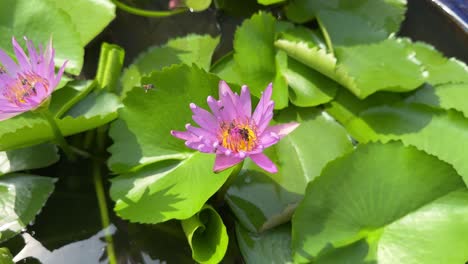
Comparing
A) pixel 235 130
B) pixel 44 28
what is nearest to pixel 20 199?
pixel 44 28

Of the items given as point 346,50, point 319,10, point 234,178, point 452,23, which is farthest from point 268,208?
point 452,23

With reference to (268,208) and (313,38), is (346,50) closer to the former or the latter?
(313,38)

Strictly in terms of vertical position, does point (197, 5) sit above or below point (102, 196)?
above

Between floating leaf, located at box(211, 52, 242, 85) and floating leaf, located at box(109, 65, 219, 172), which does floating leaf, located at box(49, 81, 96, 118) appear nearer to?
floating leaf, located at box(109, 65, 219, 172)

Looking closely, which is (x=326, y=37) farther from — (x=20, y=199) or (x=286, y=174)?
(x=20, y=199)

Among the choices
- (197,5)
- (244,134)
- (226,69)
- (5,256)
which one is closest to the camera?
(244,134)

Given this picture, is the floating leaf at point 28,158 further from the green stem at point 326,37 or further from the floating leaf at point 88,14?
the green stem at point 326,37
